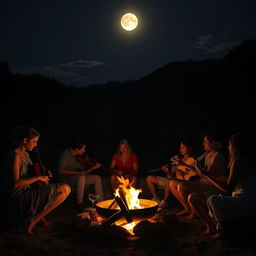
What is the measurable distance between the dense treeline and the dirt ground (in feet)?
24.3

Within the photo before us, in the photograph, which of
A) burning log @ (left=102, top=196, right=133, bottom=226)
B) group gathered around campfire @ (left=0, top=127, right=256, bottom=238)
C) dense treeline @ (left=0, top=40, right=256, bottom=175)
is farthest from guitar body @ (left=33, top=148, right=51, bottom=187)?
dense treeline @ (left=0, top=40, right=256, bottom=175)

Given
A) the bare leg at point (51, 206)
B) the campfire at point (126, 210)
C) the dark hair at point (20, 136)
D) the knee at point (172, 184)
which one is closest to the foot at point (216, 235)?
the campfire at point (126, 210)

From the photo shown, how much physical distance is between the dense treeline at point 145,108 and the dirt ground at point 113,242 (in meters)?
7.42

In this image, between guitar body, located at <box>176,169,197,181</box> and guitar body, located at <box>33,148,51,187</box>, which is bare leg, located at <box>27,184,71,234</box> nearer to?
guitar body, located at <box>33,148,51,187</box>

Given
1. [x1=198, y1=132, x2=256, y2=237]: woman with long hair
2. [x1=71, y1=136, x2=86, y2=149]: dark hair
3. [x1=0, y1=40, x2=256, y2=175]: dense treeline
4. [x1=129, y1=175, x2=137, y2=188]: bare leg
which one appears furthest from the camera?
[x1=0, y1=40, x2=256, y2=175]: dense treeline

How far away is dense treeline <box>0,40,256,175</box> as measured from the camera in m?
14.4

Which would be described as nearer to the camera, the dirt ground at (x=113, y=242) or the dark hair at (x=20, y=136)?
the dirt ground at (x=113, y=242)

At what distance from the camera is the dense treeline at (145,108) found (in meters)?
14.4

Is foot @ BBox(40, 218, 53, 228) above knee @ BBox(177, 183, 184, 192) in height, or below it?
below

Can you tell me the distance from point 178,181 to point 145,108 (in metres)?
12.0

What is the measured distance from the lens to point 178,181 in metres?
5.54

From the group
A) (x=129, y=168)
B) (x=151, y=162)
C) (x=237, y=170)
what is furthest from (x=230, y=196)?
(x=151, y=162)

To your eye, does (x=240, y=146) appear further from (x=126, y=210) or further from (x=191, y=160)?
(x=191, y=160)

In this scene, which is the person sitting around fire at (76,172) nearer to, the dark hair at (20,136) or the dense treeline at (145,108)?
the dark hair at (20,136)
